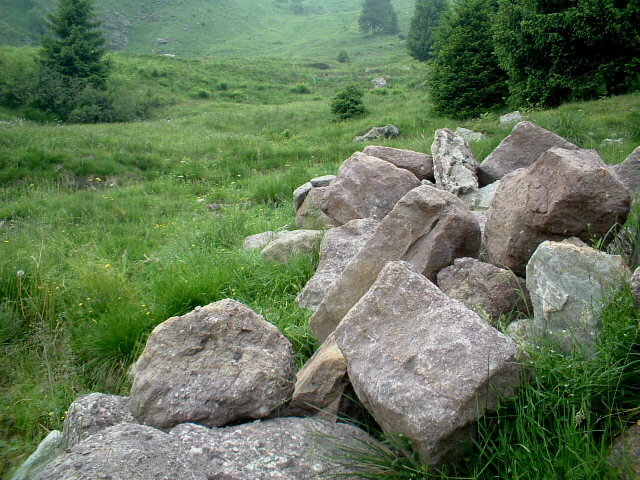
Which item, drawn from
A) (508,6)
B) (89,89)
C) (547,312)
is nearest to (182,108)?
(89,89)

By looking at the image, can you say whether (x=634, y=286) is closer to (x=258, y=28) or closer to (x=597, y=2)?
(x=597, y=2)

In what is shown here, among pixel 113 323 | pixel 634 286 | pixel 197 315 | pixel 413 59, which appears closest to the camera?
pixel 634 286

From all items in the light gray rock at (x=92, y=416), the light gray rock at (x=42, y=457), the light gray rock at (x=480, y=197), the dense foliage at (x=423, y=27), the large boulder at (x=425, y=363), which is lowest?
the light gray rock at (x=42, y=457)

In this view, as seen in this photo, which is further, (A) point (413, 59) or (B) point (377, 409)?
(A) point (413, 59)

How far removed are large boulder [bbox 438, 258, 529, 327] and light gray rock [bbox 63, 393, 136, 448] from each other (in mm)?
2038

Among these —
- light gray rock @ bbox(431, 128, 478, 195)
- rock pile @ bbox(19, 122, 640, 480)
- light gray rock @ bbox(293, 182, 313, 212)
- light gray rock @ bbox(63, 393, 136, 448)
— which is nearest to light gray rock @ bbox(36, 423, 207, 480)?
rock pile @ bbox(19, 122, 640, 480)

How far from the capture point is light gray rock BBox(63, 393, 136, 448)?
2611mm

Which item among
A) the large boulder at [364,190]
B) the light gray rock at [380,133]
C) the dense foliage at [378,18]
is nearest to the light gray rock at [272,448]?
the large boulder at [364,190]

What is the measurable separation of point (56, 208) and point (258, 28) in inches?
2990

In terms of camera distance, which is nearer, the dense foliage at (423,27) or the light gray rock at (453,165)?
the light gray rock at (453,165)

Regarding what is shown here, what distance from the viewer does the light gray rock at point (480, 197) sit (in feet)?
18.4

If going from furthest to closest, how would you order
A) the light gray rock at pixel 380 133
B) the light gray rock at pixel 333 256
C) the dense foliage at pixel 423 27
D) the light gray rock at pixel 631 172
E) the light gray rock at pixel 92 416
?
the dense foliage at pixel 423 27 → the light gray rock at pixel 380 133 → the light gray rock at pixel 631 172 → the light gray rock at pixel 333 256 → the light gray rock at pixel 92 416

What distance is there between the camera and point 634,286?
2305 millimetres

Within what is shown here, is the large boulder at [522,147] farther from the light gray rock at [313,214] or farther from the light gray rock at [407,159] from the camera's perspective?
the light gray rock at [313,214]
